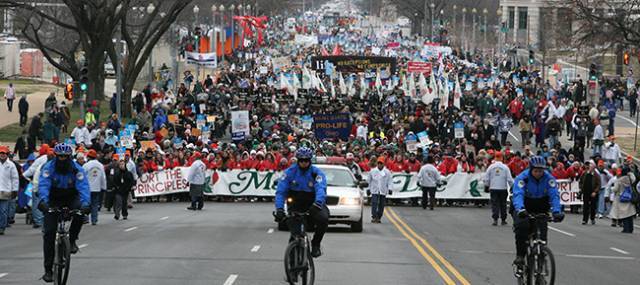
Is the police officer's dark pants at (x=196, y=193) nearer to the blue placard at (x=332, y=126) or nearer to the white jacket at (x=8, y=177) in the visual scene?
the white jacket at (x=8, y=177)

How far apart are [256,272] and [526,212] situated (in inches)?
162

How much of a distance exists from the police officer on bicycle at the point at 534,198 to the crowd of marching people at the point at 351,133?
38.3 feet

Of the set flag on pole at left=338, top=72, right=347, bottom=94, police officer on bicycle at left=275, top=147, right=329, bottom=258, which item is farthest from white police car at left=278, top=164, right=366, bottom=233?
flag on pole at left=338, top=72, right=347, bottom=94

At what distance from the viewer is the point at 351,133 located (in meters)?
45.9

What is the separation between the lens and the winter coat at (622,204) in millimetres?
28672

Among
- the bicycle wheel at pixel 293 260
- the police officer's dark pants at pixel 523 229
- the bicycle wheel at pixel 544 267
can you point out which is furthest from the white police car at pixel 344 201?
the bicycle wheel at pixel 544 267

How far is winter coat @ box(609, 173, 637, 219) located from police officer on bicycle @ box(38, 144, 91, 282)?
15960mm

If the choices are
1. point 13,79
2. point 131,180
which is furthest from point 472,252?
point 13,79

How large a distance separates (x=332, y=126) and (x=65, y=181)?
2891cm

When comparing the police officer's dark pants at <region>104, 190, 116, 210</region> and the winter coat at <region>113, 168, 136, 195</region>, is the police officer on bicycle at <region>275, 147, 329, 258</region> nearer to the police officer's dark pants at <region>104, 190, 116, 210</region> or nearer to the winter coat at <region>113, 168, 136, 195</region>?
the winter coat at <region>113, 168, 136, 195</region>

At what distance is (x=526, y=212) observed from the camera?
15.4 meters

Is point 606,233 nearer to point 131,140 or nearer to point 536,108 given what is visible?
point 131,140

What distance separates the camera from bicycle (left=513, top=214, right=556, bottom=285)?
15.1m

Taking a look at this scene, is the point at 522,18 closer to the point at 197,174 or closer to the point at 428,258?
the point at 197,174
